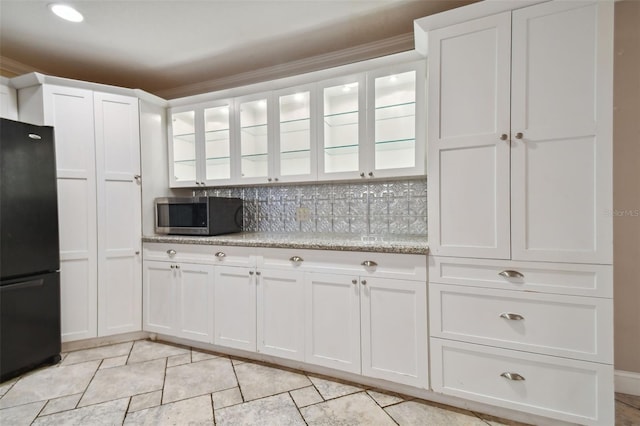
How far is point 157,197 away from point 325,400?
2259 millimetres

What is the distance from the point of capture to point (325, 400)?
175 cm

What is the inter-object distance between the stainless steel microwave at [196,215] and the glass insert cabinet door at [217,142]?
307mm

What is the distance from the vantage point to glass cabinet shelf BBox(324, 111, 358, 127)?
2.22 meters

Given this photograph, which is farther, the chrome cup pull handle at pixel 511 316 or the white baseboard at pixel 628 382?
the white baseboard at pixel 628 382

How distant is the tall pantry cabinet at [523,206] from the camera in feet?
4.58

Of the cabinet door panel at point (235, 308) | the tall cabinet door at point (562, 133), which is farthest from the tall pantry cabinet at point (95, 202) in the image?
the tall cabinet door at point (562, 133)

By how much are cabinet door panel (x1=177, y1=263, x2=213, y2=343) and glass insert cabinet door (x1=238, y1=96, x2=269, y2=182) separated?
88 centimetres

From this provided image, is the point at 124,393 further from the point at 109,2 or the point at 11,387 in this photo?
the point at 109,2

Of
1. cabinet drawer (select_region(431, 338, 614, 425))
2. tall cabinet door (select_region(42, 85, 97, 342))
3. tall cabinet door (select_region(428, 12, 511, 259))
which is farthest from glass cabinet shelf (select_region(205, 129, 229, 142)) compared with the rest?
cabinet drawer (select_region(431, 338, 614, 425))

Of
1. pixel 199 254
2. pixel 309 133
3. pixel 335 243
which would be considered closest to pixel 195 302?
pixel 199 254

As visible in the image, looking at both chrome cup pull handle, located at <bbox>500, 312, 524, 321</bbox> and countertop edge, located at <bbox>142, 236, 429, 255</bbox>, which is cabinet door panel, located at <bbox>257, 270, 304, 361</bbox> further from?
chrome cup pull handle, located at <bbox>500, 312, 524, 321</bbox>

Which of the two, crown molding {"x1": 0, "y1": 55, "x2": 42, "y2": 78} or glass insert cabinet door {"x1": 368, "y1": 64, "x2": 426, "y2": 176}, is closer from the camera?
glass insert cabinet door {"x1": 368, "y1": 64, "x2": 426, "y2": 176}

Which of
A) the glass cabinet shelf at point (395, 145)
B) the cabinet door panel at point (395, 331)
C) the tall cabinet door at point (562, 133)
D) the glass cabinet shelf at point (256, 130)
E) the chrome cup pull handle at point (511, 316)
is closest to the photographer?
the tall cabinet door at point (562, 133)

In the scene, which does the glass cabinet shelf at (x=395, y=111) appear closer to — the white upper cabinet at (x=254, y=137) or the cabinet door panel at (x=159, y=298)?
the white upper cabinet at (x=254, y=137)
